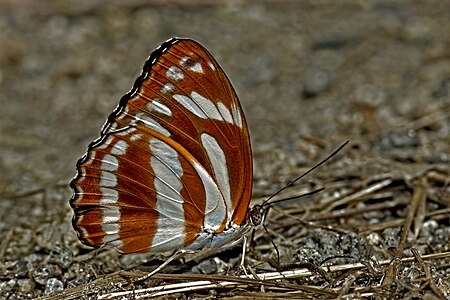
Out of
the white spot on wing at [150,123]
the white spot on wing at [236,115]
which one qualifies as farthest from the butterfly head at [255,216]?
the white spot on wing at [150,123]

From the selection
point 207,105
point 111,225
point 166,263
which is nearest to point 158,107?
point 207,105

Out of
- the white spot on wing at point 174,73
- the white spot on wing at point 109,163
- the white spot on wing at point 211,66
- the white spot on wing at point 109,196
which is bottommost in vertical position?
the white spot on wing at point 109,196

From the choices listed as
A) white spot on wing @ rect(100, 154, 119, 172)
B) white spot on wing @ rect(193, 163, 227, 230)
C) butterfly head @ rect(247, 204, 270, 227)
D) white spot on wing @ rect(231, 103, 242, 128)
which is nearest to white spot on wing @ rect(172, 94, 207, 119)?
white spot on wing @ rect(231, 103, 242, 128)

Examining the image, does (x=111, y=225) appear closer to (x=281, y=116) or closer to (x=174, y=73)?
(x=174, y=73)

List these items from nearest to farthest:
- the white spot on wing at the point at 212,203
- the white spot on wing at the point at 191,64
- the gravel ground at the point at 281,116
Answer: the white spot on wing at the point at 191,64
the white spot on wing at the point at 212,203
the gravel ground at the point at 281,116

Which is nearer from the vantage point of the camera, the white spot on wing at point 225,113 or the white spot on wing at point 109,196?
the white spot on wing at point 225,113

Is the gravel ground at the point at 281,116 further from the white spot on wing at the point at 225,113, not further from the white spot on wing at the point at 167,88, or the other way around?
the white spot on wing at the point at 167,88

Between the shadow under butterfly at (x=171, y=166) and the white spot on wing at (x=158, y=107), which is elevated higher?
the white spot on wing at (x=158, y=107)

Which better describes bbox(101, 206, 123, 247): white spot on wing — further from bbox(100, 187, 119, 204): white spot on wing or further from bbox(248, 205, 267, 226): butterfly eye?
bbox(248, 205, 267, 226): butterfly eye
